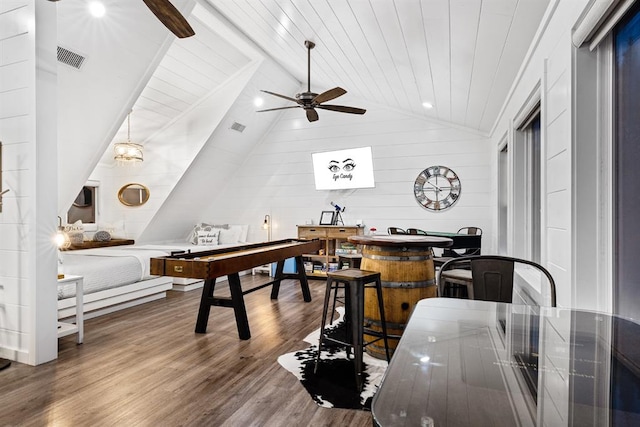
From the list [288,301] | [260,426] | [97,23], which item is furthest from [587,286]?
[97,23]

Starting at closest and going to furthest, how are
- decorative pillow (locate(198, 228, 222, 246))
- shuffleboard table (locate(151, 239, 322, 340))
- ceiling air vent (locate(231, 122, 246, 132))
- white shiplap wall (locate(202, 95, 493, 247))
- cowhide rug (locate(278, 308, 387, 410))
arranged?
cowhide rug (locate(278, 308, 387, 410)), shuffleboard table (locate(151, 239, 322, 340)), white shiplap wall (locate(202, 95, 493, 247)), ceiling air vent (locate(231, 122, 246, 132)), decorative pillow (locate(198, 228, 222, 246))

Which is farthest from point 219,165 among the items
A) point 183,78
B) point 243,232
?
point 183,78

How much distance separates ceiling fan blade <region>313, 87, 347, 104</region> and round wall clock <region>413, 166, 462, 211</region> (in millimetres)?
2521

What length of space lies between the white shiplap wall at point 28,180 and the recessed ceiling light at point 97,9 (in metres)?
0.50

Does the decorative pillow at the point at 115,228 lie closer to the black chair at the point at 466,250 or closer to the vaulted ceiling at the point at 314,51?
the vaulted ceiling at the point at 314,51

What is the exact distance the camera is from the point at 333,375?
2506mm

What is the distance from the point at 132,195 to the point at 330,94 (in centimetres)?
430

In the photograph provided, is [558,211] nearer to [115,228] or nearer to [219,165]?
[219,165]

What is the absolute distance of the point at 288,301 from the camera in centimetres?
469

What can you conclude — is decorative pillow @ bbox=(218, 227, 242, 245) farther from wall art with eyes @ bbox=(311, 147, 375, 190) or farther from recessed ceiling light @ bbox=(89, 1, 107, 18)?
recessed ceiling light @ bbox=(89, 1, 107, 18)

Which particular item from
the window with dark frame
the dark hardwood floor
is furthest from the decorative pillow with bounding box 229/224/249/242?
the window with dark frame

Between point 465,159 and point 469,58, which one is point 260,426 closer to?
point 469,58

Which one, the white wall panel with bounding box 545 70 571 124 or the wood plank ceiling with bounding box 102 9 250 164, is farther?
the wood plank ceiling with bounding box 102 9 250 164

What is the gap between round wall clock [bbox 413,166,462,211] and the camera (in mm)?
5500
